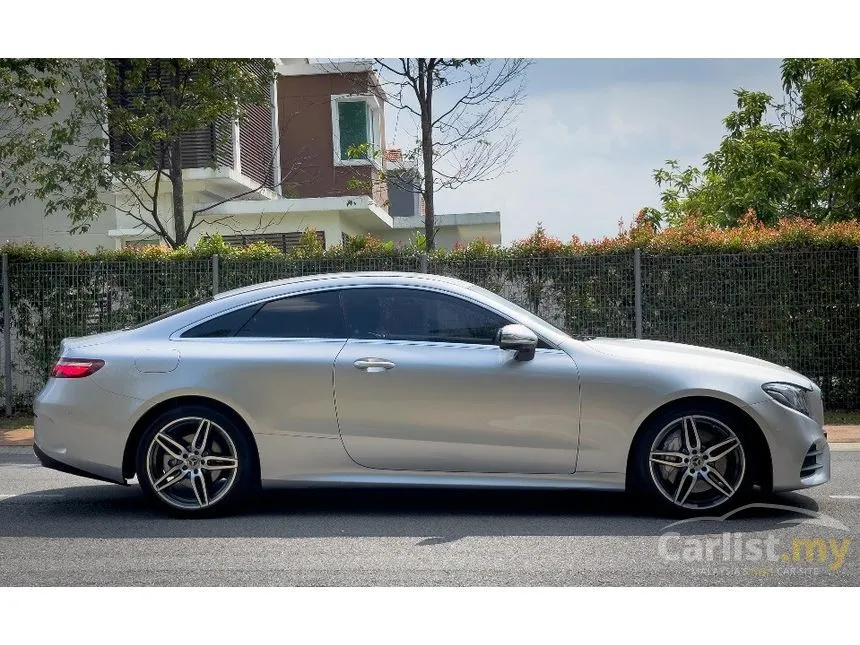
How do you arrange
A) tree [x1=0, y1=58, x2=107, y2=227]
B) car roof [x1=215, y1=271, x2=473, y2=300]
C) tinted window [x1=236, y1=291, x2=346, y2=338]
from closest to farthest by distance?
1. tinted window [x1=236, y1=291, x2=346, y2=338]
2. car roof [x1=215, y1=271, x2=473, y2=300]
3. tree [x1=0, y1=58, x2=107, y2=227]

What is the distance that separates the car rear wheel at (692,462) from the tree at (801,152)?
1393cm

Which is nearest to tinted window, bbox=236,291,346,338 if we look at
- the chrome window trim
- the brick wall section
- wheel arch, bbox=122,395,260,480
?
the chrome window trim

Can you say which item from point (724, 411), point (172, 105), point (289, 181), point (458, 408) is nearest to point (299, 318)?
point (458, 408)

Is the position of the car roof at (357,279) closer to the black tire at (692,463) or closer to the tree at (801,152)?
the black tire at (692,463)

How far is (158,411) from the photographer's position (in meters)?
7.33

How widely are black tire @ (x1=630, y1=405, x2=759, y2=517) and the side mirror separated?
87 centimetres

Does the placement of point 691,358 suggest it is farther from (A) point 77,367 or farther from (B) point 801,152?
(B) point 801,152

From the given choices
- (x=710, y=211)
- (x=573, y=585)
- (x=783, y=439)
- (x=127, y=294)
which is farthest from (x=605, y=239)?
(x=710, y=211)

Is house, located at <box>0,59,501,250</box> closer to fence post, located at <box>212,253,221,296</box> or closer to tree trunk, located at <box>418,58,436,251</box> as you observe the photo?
tree trunk, located at <box>418,58,436,251</box>

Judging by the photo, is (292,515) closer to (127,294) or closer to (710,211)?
(127,294)

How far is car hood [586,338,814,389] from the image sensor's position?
7.23m

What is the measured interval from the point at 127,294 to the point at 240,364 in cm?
859

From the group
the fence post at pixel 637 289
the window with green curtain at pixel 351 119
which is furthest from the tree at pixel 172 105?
the window with green curtain at pixel 351 119

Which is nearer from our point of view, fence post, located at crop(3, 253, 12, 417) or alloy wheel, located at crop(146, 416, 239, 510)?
alloy wheel, located at crop(146, 416, 239, 510)
